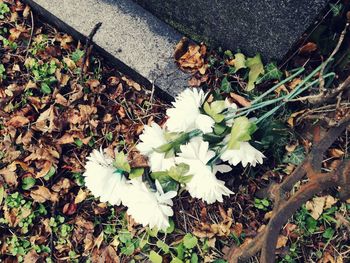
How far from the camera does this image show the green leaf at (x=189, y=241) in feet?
6.82

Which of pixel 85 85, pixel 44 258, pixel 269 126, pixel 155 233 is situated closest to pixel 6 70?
pixel 85 85

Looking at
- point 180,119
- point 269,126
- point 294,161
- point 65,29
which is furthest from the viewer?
point 65,29

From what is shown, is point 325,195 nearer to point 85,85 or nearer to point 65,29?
point 85,85

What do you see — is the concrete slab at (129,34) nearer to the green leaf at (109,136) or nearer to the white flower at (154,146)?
the green leaf at (109,136)

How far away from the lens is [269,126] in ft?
6.07

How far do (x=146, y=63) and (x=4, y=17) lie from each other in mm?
915

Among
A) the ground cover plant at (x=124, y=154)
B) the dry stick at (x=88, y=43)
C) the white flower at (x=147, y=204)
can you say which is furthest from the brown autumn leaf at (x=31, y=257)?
the dry stick at (x=88, y=43)

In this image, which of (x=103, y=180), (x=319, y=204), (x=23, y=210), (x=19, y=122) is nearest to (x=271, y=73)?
(x=319, y=204)

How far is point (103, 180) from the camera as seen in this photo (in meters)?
1.60

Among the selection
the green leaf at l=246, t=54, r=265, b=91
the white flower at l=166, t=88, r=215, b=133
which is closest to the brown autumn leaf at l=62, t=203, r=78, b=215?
the white flower at l=166, t=88, r=215, b=133

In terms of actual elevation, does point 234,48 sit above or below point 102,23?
above

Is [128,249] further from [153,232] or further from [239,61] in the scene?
[239,61]

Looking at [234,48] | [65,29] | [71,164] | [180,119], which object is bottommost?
[71,164]

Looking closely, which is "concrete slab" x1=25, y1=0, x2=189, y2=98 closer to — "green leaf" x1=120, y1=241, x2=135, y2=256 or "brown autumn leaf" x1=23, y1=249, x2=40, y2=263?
"green leaf" x1=120, y1=241, x2=135, y2=256
